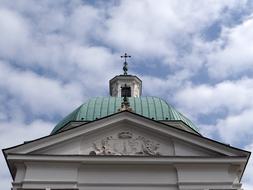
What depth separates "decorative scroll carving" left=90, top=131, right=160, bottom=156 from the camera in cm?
2159

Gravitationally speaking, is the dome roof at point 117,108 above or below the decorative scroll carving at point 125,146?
above

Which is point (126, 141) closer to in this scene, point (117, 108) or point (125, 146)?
point (125, 146)

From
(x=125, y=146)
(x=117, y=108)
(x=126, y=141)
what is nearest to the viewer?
(x=125, y=146)

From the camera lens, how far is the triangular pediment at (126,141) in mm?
21438

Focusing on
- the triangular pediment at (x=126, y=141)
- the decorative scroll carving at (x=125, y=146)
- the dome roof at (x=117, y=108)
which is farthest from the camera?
the dome roof at (x=117, y=108)

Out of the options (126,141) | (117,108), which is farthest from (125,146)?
(117,108)

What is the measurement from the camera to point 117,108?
31.0 meters

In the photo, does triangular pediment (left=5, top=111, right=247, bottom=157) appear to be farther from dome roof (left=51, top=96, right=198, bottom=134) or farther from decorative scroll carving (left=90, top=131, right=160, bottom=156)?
dome roof (left=51, top=96, right=198, bottom=134)

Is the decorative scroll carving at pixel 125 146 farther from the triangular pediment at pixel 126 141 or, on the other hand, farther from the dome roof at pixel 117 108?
the dome roof at pixel 117 108

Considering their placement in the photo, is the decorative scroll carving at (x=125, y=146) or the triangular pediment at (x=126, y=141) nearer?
the triangular pediment at (x=126, y=141)

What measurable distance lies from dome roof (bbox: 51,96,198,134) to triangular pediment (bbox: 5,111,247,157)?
7888 mm

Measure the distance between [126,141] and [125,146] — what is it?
0.31 metres

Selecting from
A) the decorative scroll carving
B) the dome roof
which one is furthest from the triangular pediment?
the dome roof

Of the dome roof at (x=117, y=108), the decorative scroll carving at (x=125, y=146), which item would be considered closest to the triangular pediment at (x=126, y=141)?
the decorative scroll carving at (x=125, y=146)
